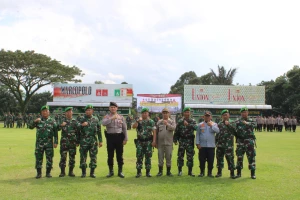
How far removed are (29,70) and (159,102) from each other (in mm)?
17078

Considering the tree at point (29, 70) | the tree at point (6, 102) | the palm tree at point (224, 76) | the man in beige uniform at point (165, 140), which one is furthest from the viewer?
the tree at point (6, 102)

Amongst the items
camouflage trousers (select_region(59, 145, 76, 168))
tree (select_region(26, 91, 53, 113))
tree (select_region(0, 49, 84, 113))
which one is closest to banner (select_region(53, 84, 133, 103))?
tree (select_region(0, 49, 84, 113))

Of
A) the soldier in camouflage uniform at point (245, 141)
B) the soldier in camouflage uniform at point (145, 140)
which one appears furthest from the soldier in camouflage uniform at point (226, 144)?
the soldier in camouflage uniform at point (145, 140)

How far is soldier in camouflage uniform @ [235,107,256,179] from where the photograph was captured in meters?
7.61

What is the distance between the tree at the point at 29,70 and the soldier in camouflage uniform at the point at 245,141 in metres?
36.7

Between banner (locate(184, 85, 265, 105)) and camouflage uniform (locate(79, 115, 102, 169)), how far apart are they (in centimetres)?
3370

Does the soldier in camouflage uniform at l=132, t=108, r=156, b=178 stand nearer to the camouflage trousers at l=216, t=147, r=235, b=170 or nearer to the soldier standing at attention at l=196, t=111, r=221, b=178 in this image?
the soldier standing at attention at l=196, t=111, r=221, b=178

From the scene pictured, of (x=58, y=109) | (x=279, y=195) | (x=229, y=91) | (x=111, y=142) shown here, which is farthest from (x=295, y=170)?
(x=58, y=109)

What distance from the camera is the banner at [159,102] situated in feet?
131

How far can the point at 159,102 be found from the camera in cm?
4006

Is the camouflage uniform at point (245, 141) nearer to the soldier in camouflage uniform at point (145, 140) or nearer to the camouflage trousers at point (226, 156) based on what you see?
the camouflage trousers at point (226, 156)

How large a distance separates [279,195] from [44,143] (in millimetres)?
5289

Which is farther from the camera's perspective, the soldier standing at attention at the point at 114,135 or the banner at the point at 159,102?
the banner at the point at 159,102

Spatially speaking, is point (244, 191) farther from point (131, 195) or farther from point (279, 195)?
point (131, 195)
